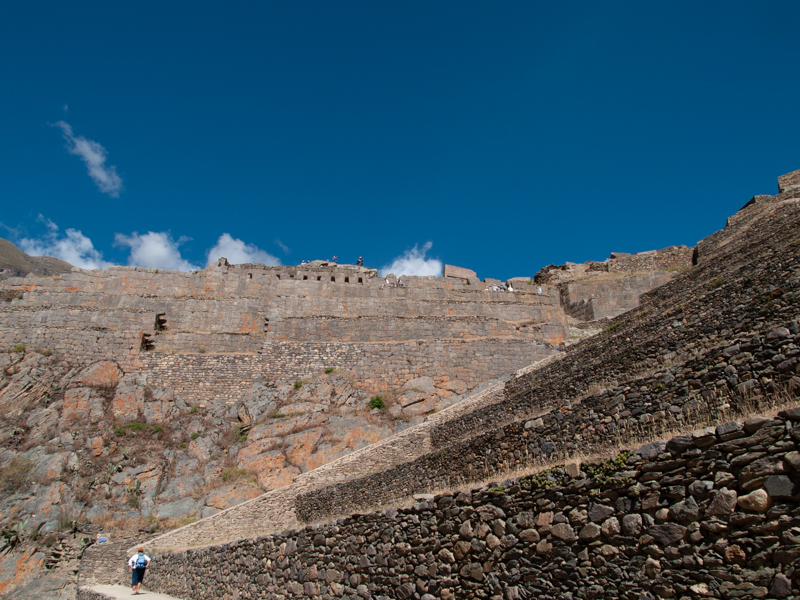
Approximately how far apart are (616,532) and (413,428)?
10.5 metres

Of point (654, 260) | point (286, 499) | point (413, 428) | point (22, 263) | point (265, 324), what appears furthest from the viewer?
point (22, 263)

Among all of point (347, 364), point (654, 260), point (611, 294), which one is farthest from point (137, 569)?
point (654, 260)

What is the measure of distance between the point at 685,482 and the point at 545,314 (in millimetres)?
22293

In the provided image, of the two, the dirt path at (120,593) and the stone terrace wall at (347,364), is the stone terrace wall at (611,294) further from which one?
the dirt path at (120,593)

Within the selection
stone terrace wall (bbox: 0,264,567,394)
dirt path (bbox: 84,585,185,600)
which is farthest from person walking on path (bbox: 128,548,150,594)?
stone terrace wall (bbox: 0,264,567,394)

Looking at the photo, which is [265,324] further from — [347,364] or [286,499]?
[286,499]

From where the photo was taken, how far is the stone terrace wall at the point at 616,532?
12.2ft

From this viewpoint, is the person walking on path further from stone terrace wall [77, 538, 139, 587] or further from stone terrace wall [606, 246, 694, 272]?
stone terrace wall [606, 246, 694, 272]

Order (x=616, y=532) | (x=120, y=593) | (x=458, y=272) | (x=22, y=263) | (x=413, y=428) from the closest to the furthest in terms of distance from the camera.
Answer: (x=616, y=532) → (x=120, y=593) → (x=413, y=428) → (x=458, y=272) → (x=22, y=263)

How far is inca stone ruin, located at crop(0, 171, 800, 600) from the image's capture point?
446 centimetres

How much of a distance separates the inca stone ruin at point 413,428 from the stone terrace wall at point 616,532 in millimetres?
21

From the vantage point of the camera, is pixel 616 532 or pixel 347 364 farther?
pixel 347 364

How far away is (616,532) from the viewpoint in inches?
182

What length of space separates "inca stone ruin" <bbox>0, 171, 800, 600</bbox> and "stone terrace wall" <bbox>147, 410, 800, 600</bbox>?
21 millimetres
